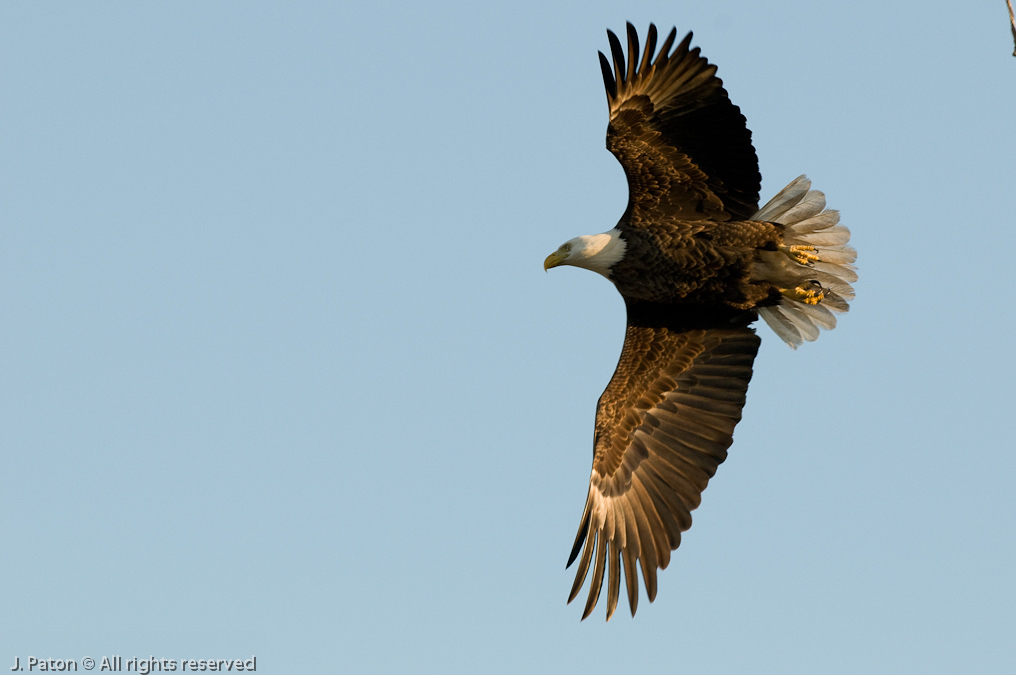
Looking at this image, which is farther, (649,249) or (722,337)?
(722,337)

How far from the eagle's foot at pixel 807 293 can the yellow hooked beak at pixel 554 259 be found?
1.59m

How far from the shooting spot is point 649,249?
7469 millimetres

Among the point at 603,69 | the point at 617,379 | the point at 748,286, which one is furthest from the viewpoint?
the point at 617,379

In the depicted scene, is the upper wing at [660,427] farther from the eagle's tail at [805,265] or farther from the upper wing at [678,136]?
the upper wing at [678,136]

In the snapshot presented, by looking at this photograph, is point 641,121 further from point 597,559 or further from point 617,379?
point 597,559

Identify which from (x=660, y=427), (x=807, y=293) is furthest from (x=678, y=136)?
(x=660, y=427)

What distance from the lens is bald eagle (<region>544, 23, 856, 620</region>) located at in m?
7.05

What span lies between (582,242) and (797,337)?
1858 millimetres

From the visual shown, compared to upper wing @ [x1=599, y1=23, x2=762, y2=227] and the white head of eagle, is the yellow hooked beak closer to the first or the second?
the white head of eagle

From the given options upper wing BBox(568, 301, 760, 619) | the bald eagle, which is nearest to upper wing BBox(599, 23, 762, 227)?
the bald eagle

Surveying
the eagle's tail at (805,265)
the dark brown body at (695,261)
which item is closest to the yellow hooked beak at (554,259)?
the dark brown body at (695,261)

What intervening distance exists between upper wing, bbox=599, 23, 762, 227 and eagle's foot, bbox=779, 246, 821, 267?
0.45m

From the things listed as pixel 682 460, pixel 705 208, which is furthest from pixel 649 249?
pixel 682 460

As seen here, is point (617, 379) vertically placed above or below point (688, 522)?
above
